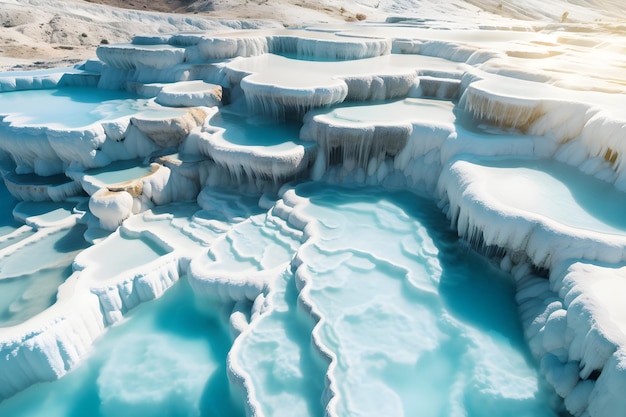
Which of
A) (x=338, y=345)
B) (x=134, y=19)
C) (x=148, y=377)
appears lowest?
(x=148, y=377)

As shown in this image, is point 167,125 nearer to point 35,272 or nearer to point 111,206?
point 111,206

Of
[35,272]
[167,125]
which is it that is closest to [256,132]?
[167,125]

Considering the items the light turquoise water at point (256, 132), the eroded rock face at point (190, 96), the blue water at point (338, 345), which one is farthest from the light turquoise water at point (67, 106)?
the blue water at point (338, 345)

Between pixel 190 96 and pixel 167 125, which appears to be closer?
pixel 167 125

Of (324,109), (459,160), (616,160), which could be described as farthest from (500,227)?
(324,109)

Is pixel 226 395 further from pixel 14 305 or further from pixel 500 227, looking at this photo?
pixel 500 227

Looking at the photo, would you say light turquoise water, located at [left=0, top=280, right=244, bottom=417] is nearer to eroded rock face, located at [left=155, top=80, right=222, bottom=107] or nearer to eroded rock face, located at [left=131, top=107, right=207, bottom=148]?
eroded rock face, located at [left=131, top=107, right=207, bottom=148]

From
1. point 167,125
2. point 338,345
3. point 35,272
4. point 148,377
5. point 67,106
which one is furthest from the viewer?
point 67,106

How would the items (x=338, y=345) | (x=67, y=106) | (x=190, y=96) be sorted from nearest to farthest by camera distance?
(x=338, y=345) → (x=190, y=96) → (x=67, y=106)
